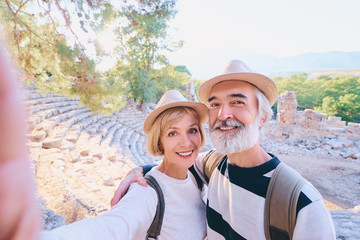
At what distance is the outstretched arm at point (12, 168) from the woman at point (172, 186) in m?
0.87

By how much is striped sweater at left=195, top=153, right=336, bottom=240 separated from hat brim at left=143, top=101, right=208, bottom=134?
54 cm

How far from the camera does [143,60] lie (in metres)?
→ 18.4

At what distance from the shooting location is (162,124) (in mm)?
1762

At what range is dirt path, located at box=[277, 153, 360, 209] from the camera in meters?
6.39

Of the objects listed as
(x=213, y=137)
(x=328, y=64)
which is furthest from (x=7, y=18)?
(x=328, y=64)

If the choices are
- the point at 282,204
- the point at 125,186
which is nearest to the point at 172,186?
the point at 125,186

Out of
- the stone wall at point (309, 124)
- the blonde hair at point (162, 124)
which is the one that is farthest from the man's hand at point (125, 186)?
the stone wall at point (309, 124)

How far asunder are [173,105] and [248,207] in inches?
41.9

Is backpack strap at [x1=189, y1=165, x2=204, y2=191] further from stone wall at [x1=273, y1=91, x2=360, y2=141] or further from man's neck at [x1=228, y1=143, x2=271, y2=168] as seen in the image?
stone wall at [x1=273, y1=91, x2=360, y2=141]

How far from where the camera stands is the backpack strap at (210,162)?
6.36 feet

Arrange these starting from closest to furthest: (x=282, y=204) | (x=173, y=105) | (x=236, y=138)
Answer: (x=282, y=204) → (x=236, y=138) → (x=173, y=105)

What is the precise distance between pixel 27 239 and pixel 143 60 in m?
19.5

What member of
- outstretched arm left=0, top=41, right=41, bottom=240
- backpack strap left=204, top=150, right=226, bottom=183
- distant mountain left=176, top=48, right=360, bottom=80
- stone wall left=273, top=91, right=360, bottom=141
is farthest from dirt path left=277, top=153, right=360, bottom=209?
distant mountain left=176, top=48, right=360, bottom=80

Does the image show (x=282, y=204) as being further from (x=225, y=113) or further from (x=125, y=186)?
(x=125, y=186)
